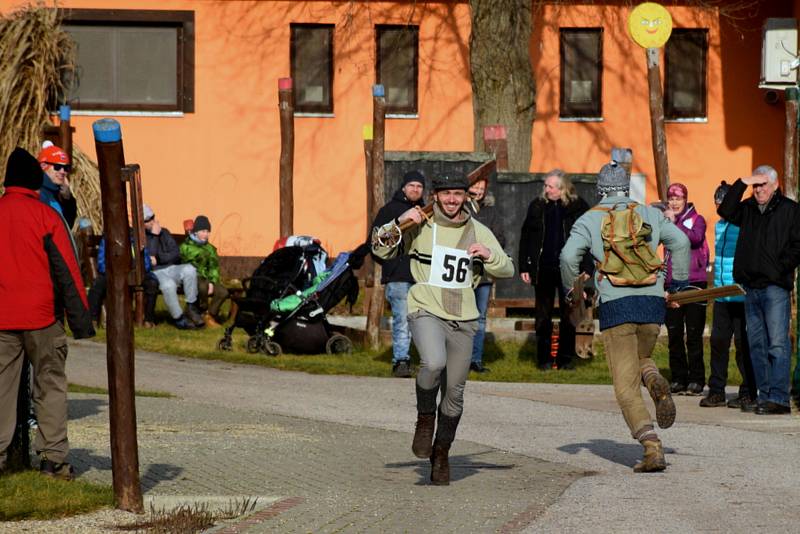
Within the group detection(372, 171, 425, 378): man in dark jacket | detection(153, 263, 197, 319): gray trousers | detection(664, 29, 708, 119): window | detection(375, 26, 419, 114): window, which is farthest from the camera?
detection(664, 29, 708, 119): window

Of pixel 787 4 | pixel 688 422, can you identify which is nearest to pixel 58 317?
pixel 688 422

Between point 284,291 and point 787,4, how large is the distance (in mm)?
12175

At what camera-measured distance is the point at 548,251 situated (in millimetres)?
17641

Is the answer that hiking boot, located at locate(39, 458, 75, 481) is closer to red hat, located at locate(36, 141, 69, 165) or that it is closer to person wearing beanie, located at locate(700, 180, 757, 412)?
red hat, located at locate(36, 141, 69, 165)

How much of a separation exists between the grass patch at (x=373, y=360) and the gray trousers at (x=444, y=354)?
640 centimetres

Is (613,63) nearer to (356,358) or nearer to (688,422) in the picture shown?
(356,358)

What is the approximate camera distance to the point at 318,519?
919 cm

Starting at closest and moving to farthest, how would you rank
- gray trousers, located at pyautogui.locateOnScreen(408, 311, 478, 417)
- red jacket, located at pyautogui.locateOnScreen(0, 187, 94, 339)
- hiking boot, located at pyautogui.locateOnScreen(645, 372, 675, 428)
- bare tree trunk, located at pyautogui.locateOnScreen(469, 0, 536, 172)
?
red jacket, located at pyautogui.locateOnScreen(0, 187, 94, 339)
gray trousers, located at pyautogui.locateOnScreen(408, 311, 478, 417)
hiking boot, located at pyautogui.locateOnScreen(645, 372, 675, 428)
bare tree trunk, located at pyautogui.locateOnScreen(469, 0, 536, 172)

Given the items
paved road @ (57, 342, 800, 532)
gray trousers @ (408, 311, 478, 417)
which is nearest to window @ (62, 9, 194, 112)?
paved road @ (57, 342, 800, 532)

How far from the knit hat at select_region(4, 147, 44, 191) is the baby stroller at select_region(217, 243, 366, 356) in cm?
825

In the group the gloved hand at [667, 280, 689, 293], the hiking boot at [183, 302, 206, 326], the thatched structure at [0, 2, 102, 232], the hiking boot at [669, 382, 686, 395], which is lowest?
the hiking boot at [669, 382, 686, 395]

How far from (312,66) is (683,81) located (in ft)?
19.4

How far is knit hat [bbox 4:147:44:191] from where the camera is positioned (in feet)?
34.9

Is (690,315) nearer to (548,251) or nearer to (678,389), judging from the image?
(678,389)
